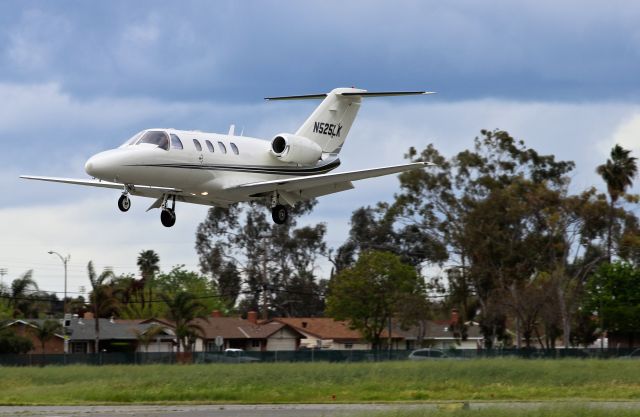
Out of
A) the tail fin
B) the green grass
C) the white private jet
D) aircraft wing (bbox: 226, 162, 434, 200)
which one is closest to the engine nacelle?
the white private jet

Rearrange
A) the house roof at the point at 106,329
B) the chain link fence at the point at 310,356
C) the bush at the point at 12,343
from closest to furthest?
the chain link fence at the point at 310,356 → the bush at the point at 12,343 → the house roof at the point at 106,329

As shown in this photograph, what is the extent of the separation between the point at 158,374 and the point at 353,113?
18.2 meters

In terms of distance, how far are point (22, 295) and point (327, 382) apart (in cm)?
5341

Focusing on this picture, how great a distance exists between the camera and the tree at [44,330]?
76.1 m

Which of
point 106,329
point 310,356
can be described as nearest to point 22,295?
point 106,329

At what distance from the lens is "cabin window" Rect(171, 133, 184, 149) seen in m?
31.4

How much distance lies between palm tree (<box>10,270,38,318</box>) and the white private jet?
5630 centimetres

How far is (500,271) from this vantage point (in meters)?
78.9

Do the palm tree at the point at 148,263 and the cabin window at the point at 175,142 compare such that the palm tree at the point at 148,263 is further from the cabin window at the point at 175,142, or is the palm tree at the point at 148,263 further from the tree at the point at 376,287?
the cabin window at the point at 175,142

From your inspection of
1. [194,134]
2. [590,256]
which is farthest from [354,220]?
[194,134]

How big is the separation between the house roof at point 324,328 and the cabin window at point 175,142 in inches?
2557

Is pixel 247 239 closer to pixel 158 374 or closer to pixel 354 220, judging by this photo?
pixel 354 220

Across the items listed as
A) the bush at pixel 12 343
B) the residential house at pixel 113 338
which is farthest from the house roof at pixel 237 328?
the bush at pixel 12 343

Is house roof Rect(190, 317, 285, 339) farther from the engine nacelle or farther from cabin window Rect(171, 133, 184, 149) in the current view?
cabin window Rect(171, 133, 184, 149)
